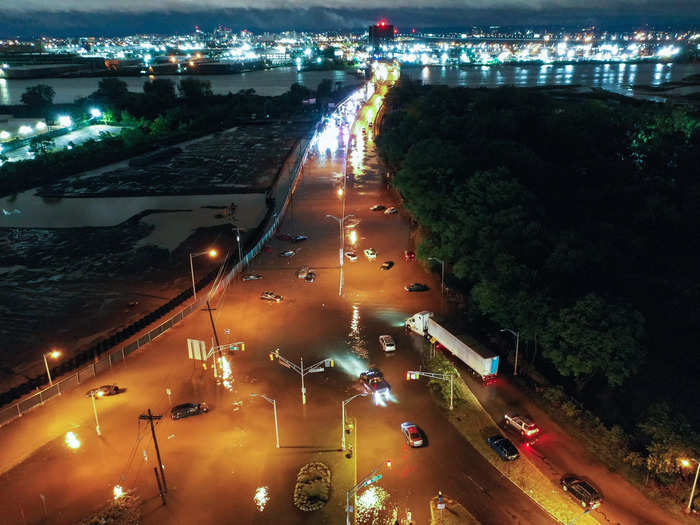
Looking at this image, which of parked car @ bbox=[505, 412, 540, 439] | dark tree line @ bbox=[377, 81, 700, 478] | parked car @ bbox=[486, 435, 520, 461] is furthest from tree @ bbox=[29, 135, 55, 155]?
parked car @ bbox=[486, 435, 520, 461]

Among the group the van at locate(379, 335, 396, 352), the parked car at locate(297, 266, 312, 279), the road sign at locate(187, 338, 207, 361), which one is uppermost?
the road sign at locate(187, 338, 207, 361)

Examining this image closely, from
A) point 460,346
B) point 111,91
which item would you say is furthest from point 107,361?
point 111,91

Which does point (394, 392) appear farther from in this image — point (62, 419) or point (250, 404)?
point (62, 419)

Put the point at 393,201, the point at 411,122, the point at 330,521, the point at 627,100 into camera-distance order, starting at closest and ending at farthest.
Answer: the point at 330,521 → the point at 393,201 → the point at 411,122 → the point at 627,100

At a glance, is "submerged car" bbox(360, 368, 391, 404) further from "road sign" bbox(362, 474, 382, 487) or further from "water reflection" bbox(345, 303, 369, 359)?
"road sign" bbox(362, 474, 382, 487)

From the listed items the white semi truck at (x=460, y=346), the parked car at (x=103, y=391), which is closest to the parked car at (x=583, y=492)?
the white semi truck at (x=460, y=346)

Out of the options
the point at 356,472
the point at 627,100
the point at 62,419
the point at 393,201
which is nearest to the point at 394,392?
the point at 356,472
